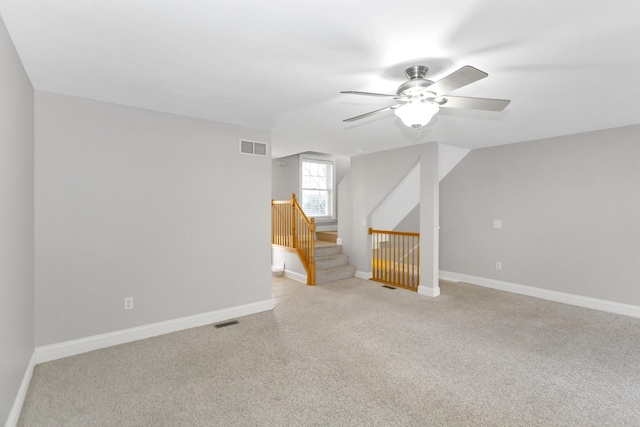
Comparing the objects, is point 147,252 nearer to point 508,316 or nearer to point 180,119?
point 180,119

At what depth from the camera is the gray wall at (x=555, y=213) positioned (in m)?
4.07

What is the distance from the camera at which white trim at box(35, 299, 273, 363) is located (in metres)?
2.83

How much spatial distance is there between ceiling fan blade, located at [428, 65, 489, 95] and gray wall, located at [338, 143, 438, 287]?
3020 millimetres

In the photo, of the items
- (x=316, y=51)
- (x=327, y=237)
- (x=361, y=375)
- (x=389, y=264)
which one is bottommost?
(x=361, y=375)

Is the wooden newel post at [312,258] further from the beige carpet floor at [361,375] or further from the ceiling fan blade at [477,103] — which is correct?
the ceiling fan blade at [477,103]

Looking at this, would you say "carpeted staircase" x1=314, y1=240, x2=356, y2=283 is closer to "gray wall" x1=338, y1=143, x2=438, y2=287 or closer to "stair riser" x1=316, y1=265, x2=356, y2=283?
→ "stair riser" x1=316, y1=265, x2=356, y2=283

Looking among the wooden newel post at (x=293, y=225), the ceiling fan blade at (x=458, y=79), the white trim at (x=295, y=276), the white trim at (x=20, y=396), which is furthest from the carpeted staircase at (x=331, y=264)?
the ceiling fan blade at (x=458, y=79)

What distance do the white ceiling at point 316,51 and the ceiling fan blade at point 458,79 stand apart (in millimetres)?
271

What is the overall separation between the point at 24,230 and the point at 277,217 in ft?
14.4

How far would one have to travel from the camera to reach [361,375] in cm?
258

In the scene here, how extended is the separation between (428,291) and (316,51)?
13.0ft

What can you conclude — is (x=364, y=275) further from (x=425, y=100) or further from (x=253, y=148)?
(x=425, y=100)

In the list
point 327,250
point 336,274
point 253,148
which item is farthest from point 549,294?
point 253,148

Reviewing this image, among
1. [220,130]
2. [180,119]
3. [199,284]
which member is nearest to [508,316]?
[199,284]
